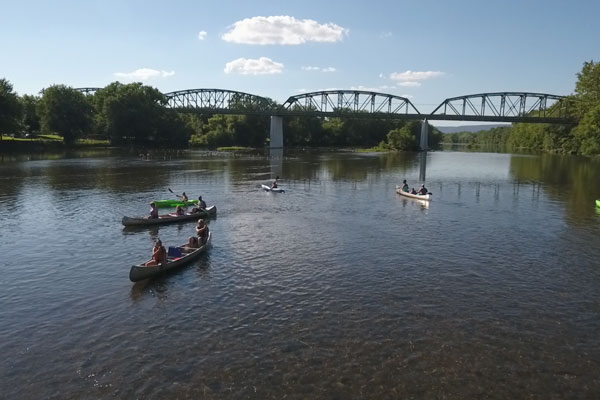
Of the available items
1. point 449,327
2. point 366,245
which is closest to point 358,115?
point 366,245

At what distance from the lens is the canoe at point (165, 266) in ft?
72.5

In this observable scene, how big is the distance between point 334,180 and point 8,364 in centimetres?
5670

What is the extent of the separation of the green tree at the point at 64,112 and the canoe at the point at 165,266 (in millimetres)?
116684

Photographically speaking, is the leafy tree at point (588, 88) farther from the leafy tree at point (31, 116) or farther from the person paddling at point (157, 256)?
the leafy tree at point (31, 116)

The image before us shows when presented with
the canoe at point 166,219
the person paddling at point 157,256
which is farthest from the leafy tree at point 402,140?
the person paddling at point 157,256

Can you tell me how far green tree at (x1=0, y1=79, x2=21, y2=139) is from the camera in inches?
3873

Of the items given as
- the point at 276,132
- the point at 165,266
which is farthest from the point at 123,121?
the point at 165,266

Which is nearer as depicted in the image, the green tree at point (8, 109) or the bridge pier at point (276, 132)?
the green tree at point (8, 109)

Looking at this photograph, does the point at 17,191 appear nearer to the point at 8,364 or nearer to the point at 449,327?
the point at 8,364

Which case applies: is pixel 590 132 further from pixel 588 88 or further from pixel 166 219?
pixel 166 219

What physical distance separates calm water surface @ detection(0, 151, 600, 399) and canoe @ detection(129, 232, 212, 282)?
1.31 feet

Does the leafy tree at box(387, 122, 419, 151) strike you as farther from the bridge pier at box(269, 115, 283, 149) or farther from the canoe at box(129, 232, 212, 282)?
the canoe at box(129, 232, 212, 282)

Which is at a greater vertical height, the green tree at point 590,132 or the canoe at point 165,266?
the green tree at point 590,132

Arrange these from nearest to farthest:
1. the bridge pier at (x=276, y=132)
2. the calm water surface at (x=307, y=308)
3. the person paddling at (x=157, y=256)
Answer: the calm water surface at (x=307, y=308) < the person paddling at (x=157, y=256) < the bridge pier at (x=276, y=132)
